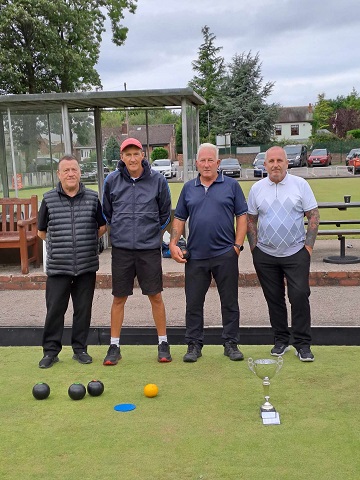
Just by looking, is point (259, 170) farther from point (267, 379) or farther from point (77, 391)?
point (267, 379)

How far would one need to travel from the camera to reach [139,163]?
4.30 m

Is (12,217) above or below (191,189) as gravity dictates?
below

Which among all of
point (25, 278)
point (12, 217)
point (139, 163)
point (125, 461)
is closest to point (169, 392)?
point (125, 461)

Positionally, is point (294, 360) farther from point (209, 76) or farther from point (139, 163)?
point (209, 76)

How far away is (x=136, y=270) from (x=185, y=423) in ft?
4.49

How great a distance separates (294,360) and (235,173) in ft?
85.0

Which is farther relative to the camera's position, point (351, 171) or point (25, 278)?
point (351, 171)

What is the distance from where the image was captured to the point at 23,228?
7371 mm

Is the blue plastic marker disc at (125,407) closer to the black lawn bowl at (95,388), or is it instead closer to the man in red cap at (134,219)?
the black lawn bowl at (95,388)

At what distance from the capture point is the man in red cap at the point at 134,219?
169 inches

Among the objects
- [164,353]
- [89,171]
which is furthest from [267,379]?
[89,171]

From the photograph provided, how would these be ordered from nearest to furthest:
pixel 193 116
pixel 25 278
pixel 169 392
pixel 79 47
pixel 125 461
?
1. pixel 125 461
2. pixel 169 392
3. pixel 25 278
4. pixel 193 116
5. pixel 79 47

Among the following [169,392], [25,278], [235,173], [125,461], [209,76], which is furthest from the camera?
[209,76]

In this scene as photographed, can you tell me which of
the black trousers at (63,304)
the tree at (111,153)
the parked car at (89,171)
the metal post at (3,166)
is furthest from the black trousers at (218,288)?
Result: the metal post at (3,166)
